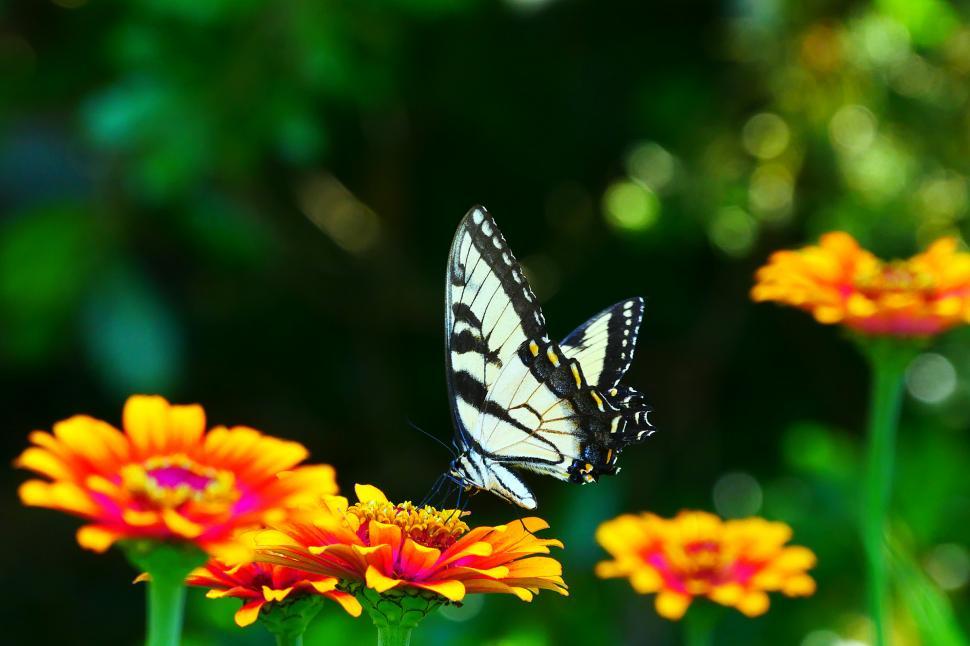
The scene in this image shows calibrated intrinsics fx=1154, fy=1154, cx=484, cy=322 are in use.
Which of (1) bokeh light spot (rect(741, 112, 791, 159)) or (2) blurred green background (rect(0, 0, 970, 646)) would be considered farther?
(1) bokeh light spot (rect(741, 112, 791, 159))

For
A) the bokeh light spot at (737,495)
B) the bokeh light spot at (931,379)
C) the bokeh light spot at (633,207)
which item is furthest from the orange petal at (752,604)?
the bokeh light spot at (931,379)

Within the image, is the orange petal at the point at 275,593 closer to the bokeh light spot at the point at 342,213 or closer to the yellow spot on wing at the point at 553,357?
the yellow spot on wing at the point at 553,357

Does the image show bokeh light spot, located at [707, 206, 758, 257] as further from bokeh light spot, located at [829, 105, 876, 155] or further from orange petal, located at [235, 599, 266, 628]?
orange petal, located at [235, 599, 266, 628]

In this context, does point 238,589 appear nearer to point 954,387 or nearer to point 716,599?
point 716,599

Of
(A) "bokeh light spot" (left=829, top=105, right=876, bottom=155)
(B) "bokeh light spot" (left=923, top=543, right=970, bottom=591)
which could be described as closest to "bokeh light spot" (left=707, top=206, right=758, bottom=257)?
(A) "bokeh light spot" (left=829, top=105, right=876, bottom=155)

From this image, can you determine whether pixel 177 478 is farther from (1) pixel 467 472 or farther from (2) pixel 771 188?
(2) pixel 771 188

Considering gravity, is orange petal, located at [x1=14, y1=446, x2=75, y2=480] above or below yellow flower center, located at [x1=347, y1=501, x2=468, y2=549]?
below

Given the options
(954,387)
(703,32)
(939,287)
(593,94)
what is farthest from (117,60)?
(954,387)
